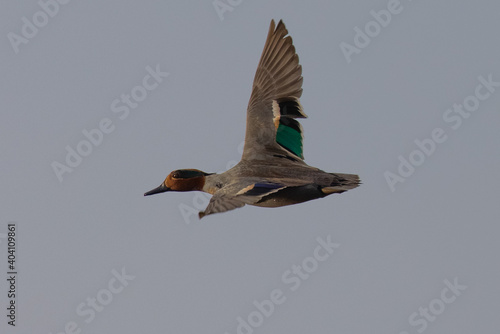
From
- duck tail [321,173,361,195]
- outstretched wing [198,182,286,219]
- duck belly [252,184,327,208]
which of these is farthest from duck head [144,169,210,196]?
duck tail [321,173,361,195]

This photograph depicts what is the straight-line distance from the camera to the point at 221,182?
13.6 m

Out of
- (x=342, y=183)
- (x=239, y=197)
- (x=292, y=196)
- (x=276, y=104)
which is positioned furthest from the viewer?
(x=276, y=104)

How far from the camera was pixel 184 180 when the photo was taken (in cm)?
1412

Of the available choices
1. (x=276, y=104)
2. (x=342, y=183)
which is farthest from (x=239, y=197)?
(x=276, y=104)

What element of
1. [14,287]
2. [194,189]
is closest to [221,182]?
[194,189]

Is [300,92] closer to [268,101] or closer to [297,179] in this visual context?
[268,101]

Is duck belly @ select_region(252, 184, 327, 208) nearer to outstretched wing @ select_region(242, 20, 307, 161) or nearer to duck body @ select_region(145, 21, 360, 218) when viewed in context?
duck body @ select_region(145, 21, 360, 218)

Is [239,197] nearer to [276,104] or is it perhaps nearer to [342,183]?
[342,183]

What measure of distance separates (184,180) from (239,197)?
2695mm

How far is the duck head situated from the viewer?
14.0 m

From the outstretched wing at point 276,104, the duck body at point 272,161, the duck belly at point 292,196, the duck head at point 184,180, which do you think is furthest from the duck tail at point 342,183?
the duck head at point 184,180

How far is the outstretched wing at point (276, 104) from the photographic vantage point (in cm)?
1448

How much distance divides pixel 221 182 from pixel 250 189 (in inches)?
57.1

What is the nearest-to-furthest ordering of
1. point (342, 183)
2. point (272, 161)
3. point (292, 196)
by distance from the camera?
point (342, 183) < point (292, 196) < point (272, 161)
